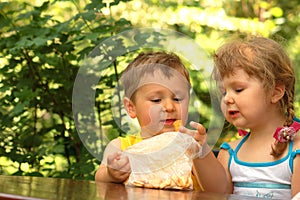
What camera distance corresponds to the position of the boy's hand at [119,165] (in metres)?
2.29

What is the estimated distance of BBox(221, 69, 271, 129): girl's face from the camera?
245cm

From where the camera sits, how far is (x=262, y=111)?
2496 millimetres

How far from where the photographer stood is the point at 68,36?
397 cm

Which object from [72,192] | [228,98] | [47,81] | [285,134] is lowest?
[72,192]

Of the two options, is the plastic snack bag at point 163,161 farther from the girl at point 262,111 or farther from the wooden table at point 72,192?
the girl at point 262,111

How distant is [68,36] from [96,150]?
5.57 feet

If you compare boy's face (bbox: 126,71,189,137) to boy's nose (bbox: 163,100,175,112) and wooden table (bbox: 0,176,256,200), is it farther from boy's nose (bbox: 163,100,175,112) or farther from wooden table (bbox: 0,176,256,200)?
wooden table (bbox: 0,176,256,200)

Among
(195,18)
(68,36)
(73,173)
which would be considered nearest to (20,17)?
(68,36)

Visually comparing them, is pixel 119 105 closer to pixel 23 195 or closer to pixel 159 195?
pixel 159 195

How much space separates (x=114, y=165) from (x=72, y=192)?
1.46ft

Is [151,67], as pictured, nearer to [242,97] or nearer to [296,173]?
[242,97]

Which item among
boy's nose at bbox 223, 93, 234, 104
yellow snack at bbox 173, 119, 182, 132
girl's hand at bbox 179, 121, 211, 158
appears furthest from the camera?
boy's nose at bbox 223, 93, 234, 104

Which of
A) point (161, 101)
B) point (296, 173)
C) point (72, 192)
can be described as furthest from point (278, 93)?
point (72, 192)

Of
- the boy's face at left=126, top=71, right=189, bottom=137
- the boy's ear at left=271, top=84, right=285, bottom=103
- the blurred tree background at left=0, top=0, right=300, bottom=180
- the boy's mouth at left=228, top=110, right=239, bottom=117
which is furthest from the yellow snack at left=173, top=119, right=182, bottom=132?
the blurred tree background at left=0, top=0, right=300, bottom=180
